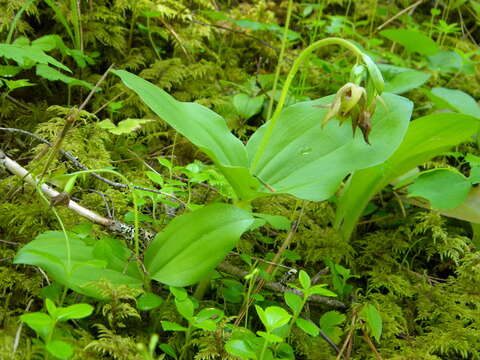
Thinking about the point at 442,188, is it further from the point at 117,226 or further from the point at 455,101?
the point at 117,226

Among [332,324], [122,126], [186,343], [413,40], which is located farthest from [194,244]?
[413,40]

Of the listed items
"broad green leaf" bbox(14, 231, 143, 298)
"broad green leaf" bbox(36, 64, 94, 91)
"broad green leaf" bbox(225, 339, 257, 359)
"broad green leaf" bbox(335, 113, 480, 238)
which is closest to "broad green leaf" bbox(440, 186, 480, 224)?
"broad green leaf" bbox(335, 113, 480, 238)

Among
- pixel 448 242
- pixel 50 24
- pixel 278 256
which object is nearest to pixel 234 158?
pixel 278 256

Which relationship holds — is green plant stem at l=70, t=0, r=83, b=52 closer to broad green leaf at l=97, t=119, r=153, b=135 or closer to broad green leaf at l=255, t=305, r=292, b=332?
broad green leaf at l=97, t=119, r=153, b=135

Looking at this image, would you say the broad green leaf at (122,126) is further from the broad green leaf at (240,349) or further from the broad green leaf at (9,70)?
the broad green leaf at (240,349)

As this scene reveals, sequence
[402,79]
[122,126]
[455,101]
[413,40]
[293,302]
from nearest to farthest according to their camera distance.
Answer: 1. [293,302]
2. [122,126]
3. [455,101]
4. [402,79]
5. [413,40]

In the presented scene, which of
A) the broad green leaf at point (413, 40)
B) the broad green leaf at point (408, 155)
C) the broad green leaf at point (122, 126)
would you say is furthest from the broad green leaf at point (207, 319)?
the broad green leaf at point (413, 40)
